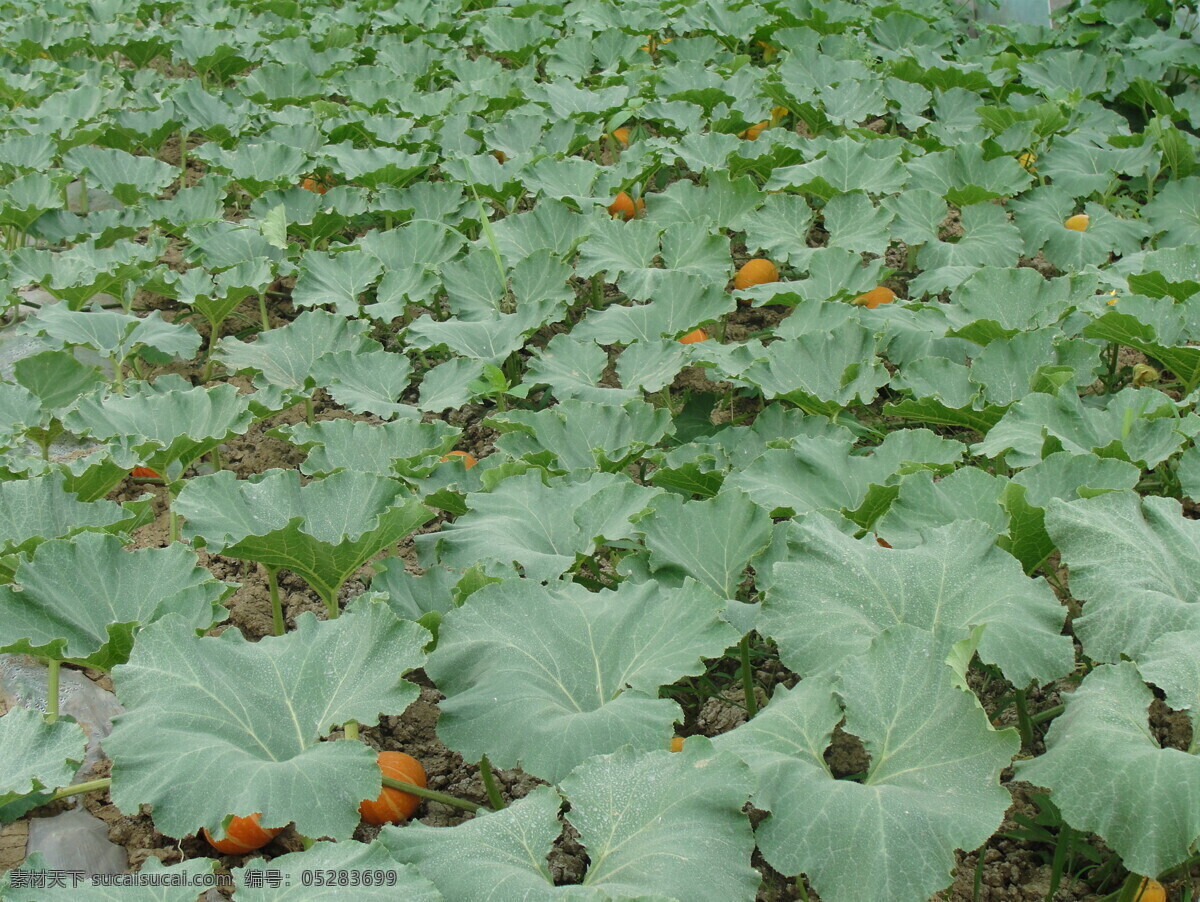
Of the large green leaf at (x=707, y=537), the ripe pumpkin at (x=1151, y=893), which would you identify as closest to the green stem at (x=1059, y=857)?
the ripe pumpkin at (x=1151, y=893)

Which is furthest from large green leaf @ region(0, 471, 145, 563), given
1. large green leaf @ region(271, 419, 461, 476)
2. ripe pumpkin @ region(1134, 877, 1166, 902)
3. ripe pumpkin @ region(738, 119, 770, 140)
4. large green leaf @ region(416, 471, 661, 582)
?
ripe pumpkin @ region(738, 119, 770, 140)

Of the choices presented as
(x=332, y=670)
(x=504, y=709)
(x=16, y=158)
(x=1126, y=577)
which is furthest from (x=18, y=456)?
(x=1126, y=577)

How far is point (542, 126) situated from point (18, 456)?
7.62ft

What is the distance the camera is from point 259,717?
5.78ft

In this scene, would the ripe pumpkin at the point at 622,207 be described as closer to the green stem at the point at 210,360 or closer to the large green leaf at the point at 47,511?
the green stem at the point at 210,360

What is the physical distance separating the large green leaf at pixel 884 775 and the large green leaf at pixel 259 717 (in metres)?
0.53

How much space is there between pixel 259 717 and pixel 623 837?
0.60 meters

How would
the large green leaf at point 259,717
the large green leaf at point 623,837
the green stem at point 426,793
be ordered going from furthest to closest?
the green stem at point 426,793, the large green leaf at point 259,717, the large green leaf at point 623,837

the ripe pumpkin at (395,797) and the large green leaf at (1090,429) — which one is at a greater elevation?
the large green leaf at (1090,429)

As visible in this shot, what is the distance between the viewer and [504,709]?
1765mm

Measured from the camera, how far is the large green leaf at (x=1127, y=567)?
183 cm

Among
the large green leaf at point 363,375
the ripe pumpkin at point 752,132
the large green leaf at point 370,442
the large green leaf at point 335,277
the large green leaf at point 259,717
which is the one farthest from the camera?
the ripe pumpkin at point 752,132

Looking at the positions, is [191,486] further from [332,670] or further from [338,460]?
[332,670]

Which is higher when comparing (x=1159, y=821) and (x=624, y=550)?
(x=1159, y=821)
